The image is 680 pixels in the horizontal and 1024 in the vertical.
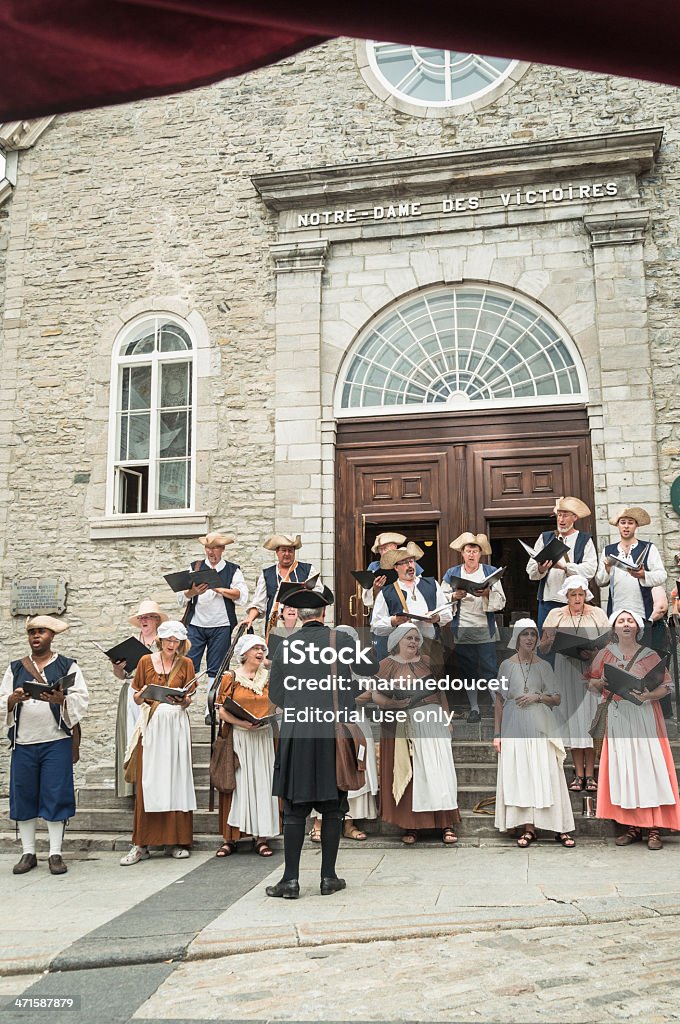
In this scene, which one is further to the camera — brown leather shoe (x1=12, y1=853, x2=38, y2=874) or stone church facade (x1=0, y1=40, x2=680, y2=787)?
stone church facade (x1=0, y1=40, x2=680, y2=787)

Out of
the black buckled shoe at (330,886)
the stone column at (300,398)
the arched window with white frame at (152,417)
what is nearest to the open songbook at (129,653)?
the black buckled shoe at (330,886)

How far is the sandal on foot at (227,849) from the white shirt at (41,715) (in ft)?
5.30

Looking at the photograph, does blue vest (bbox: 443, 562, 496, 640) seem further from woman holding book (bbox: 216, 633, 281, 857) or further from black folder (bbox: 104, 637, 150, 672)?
Answer: black folder (bbox: 104, 637, 150, 672)

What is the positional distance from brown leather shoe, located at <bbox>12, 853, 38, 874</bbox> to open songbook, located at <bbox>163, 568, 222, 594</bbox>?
2761 millimetres

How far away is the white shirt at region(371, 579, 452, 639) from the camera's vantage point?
28.8ft


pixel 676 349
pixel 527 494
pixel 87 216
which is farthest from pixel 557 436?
pixel 87 216

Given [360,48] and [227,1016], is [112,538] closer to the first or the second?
[360,48]

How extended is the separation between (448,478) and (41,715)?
5858 millimetres

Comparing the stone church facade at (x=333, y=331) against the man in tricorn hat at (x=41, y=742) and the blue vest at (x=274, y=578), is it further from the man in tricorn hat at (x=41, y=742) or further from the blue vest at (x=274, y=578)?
the man in tricorn hat at (x=41, y=742)

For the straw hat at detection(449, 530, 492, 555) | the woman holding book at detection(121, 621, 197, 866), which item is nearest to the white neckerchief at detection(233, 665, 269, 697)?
the woman holding book at detection(121, 621, 197, 866)

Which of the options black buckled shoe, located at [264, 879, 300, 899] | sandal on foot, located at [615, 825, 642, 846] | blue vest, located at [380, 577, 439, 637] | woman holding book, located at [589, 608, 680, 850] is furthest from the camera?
blue vest, located at [380, 577, 439, 637]

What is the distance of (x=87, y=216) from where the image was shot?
12984mm

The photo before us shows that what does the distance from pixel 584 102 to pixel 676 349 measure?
3.40m

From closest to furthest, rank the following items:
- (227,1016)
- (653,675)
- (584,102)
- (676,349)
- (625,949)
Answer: (227,1016) < (625,949) < (653,675) < (676,349) < (584,102)
